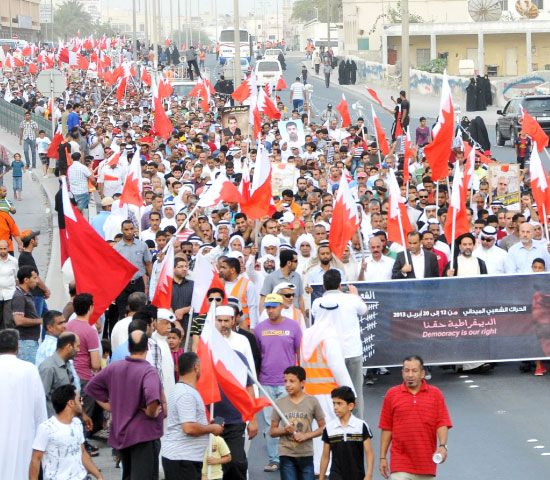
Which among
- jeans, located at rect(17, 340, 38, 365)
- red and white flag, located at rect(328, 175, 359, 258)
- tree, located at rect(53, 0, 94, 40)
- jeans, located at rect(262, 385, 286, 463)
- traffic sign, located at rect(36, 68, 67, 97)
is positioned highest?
tree, located at rect(53, 0, 94, 40)

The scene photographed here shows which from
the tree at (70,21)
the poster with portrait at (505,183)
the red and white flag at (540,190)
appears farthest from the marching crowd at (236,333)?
the tree at (70,21)

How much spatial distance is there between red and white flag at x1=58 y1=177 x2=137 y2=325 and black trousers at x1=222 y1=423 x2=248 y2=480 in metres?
2.43

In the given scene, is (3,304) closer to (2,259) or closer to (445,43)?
→ (2,259)

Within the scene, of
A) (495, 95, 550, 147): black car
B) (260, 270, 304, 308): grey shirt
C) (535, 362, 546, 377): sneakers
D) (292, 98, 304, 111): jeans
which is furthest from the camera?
(292, 98, 304, 111): jeans

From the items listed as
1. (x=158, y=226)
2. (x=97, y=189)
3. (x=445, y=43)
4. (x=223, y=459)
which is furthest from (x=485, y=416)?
(x=445, y=43)

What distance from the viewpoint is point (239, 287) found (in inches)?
548

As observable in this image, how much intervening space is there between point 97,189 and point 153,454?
17.6 m

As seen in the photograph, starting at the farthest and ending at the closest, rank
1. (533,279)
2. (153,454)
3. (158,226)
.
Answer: (158,226) → (533,279) → (153,454)

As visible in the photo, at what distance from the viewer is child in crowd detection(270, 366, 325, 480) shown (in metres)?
10.4

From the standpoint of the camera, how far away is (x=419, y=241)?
15.4 meters

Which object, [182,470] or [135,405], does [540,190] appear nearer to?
[182,470]

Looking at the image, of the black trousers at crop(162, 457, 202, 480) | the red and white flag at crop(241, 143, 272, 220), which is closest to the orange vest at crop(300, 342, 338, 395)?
the black trousers at crop(162, 457, 202, 480)

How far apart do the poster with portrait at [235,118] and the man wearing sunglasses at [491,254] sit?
19.6 meters

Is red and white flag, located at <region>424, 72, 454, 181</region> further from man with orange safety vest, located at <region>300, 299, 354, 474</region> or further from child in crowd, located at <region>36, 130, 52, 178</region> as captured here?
child in crowd, located at <region>36, 130, 52, 178</region>
